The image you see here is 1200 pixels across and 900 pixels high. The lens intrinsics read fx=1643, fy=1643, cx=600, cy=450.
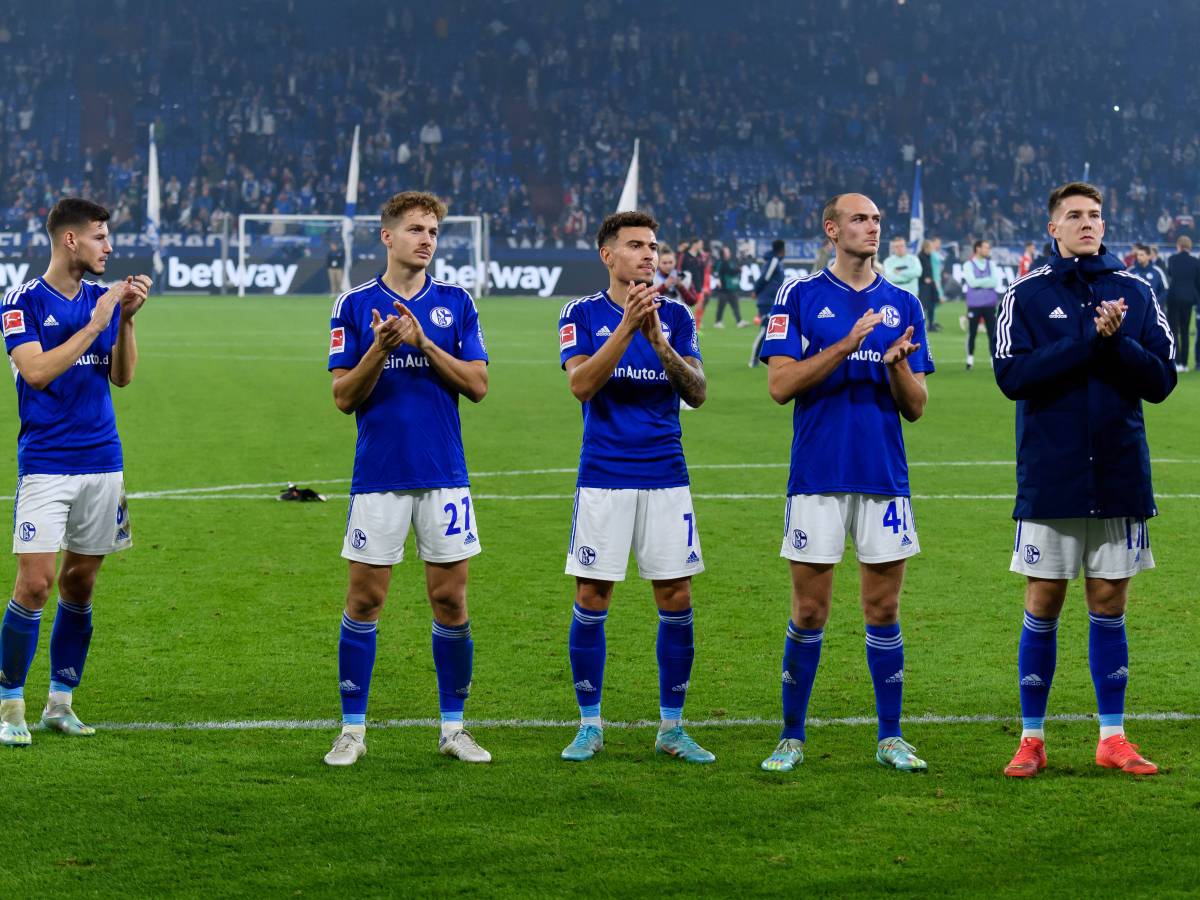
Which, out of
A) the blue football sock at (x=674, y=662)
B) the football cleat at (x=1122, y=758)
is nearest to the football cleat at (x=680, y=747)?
the blue football sock at (x=674, y=662)

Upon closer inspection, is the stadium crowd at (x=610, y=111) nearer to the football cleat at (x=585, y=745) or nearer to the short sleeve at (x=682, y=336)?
the short sleeve at (x=682, y=336)

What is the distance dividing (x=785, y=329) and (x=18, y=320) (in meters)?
2.75

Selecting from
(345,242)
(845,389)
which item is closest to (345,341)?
(845,389)

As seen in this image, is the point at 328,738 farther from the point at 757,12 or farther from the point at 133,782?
the point at 757,12

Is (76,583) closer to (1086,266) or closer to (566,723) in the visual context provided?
(566,723)

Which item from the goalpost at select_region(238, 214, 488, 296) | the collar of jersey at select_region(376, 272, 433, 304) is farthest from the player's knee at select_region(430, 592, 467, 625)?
the goalpost at select_region(238, 214, 488, 296)

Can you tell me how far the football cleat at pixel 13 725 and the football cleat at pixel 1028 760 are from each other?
3.44 m

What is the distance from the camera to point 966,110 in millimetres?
55312

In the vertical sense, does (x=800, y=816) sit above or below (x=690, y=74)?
below

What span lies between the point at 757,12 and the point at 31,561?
178 feet

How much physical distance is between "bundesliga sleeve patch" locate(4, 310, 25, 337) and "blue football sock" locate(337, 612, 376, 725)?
158 centimetres

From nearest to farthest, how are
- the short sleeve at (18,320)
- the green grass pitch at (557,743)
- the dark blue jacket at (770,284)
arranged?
the green grass pitch at (557,743) < the short sleeve at (18,320) < the dark blue jacket at (770,284)

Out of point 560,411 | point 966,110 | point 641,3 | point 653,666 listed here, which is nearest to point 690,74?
point 641,3

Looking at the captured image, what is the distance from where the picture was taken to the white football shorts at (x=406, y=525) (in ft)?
18.7
